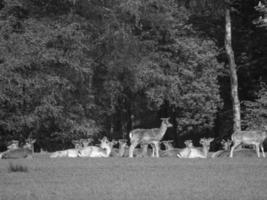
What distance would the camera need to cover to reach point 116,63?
33094 mm

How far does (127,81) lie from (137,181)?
19074mm

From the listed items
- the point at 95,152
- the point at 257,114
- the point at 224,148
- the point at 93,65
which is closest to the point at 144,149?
the point at 95,152

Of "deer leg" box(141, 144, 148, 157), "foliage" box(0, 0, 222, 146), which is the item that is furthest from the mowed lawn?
"foliage" box(0, 0, 222, 146)

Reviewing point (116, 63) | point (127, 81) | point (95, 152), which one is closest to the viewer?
point (95, 152)

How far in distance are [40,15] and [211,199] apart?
21.8 metres

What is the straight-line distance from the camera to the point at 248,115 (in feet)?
114

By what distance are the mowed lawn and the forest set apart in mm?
9691

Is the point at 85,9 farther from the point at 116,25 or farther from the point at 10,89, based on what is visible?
the point at 10,89

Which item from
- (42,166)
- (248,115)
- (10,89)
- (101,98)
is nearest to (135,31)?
(101,98)

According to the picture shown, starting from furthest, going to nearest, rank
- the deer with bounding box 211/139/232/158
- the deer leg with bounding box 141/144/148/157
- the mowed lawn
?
the deer leg with bounding box 141/144/148/157 → the deer with bounding box 211/139/232/158 → the mowed lawn

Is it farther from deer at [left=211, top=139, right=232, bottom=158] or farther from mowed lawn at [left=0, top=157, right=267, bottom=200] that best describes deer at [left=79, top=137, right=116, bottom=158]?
mowed lawn at [left=0, top=157, right=267, bottom=200]

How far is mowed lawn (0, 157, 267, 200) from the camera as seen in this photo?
1334cm

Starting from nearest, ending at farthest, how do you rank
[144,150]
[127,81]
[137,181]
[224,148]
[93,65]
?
[137,181] < [144,150] < [224,148] < [93,65] < [127,81]

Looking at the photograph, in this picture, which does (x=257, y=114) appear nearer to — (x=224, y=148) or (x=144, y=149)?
(x=224, y=148)
